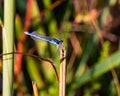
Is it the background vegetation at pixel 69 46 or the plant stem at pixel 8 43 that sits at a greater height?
the background vegetation at pixel 69 46

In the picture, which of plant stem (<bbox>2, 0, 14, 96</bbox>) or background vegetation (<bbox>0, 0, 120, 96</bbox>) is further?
background vegetation (<bbox>0, 0, 120, 96</bbox>)

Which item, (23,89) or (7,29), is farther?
(23,89)

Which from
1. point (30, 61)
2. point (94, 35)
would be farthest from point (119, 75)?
point (30, 61)

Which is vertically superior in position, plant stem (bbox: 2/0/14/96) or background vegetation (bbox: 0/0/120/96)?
background vegetation (bbox: 0/0/120/96)

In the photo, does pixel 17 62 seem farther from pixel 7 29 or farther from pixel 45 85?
pixel 7 29
